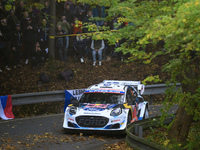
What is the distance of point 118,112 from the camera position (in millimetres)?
12750

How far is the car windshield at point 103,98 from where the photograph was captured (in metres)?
13.5

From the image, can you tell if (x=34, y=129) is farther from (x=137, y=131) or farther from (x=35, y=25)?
(x=35, y=25)

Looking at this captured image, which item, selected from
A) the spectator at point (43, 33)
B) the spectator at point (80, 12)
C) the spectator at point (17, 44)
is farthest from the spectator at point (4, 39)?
the spectator at point (80, 12)

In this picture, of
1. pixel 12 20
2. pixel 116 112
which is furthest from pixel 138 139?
pixel 12 20

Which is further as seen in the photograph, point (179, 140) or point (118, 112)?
point (118, 112)

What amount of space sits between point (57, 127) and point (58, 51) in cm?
1002

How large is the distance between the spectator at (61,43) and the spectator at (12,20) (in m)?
2.72

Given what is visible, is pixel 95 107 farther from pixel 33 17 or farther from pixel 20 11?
pixel 33 17

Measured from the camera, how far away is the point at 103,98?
13672 mm

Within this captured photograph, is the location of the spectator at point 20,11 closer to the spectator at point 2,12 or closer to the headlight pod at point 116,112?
the spectator at point 2,12

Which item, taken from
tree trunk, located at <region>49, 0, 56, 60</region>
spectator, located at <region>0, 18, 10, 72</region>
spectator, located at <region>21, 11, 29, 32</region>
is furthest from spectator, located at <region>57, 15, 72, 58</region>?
spectator, located at <region>0, 18, 10, 72</region>

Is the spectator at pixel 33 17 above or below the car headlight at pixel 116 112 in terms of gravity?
above

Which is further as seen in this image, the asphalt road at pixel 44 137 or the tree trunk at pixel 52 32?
the tree trunk at pixel 52 32

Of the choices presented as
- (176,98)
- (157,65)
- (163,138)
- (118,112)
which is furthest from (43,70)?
(176,98)
